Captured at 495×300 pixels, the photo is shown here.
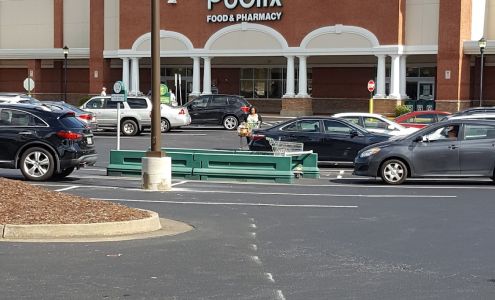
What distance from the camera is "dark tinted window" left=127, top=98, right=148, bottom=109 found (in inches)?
1410

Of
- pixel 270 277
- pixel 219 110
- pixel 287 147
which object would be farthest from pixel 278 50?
pixel 270 277

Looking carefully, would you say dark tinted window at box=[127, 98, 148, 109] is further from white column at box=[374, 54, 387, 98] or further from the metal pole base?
the metal pole base

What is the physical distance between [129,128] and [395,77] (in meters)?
16.4

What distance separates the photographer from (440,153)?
60.6 feet

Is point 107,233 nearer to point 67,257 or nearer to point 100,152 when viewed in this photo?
point 67,257

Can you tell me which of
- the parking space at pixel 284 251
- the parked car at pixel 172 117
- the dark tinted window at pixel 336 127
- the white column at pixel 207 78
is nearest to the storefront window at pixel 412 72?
the white column at pixel 207 78

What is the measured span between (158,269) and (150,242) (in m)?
1.80

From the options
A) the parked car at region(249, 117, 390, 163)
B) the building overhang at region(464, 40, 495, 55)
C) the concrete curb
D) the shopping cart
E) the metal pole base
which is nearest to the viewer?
the concrete curb

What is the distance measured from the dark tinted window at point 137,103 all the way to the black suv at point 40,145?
1761 centimetres

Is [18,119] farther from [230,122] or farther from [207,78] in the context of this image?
[207,78]

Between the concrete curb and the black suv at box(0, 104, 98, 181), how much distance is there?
7350 mm

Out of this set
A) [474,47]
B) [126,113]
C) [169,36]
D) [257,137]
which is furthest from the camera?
[169,36]

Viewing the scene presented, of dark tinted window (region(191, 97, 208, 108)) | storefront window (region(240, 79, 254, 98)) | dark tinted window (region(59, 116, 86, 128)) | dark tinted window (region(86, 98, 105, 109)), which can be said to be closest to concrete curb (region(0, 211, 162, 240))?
dark tinted window (region(59, 116, 86, 128))

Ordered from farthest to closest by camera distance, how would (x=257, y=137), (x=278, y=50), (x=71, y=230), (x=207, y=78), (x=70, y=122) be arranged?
(x=207, y=78) < (x=278, y=50) < (x=257, y=137) < (x=70, y=122) < (x=71, y=230)
